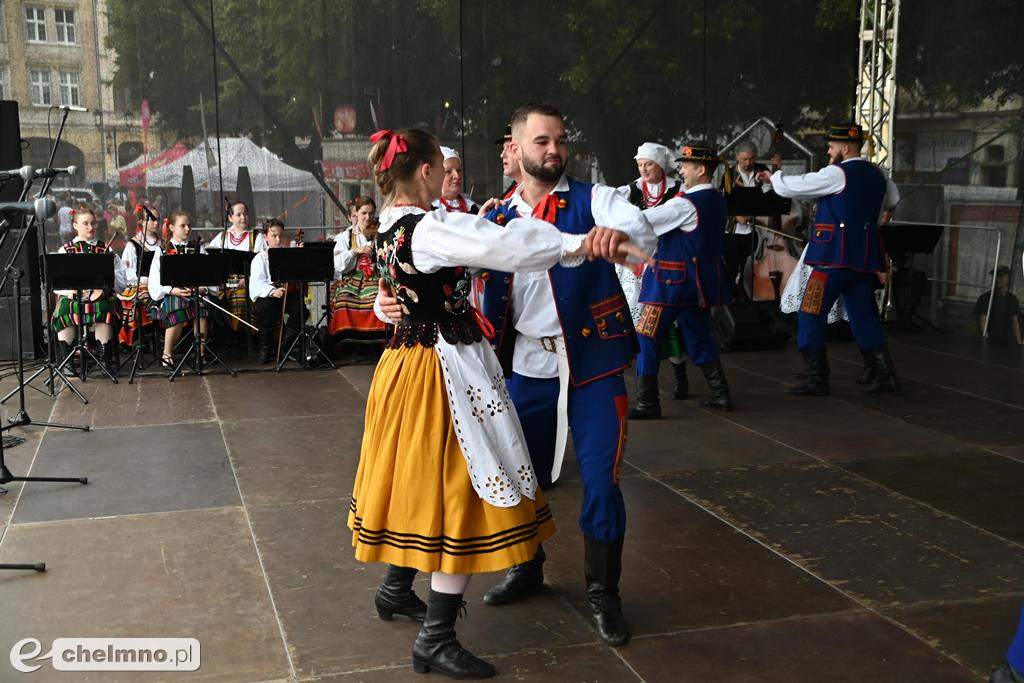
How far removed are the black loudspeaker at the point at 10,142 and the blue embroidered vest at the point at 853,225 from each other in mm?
6461

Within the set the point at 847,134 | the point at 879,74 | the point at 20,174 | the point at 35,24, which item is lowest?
the point at 20,174

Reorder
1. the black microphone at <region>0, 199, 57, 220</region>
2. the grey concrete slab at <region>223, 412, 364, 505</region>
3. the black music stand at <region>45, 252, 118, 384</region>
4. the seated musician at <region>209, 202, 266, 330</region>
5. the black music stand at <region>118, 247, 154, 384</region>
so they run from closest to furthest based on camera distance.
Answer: the black microphone at <region>0, 199, 57, 220</region> → the grey concrete slab at <region>223, 412, 364, 505</region> → the black music stand at <region>45, 252, 118, 384</region> → the black music stand at <region>118, 247, 154, 384</region> → the seated musician at <region>209, 202, 266, 330</region>

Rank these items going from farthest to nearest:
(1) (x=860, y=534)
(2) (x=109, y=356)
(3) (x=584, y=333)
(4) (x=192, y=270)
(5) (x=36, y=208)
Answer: (2) (x=109, y=356) → (4) (x=192, y=270) → (1) (x=860, y=534) → (5) (x=36, y=208) → (3) (x=584, y=333)

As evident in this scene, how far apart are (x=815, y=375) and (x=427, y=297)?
4.80 metres

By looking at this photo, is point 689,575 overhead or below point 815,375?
below

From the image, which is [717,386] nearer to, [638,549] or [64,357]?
[638,549]

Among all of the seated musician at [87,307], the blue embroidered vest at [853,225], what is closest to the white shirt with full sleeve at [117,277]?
the seated musician at [87,307]

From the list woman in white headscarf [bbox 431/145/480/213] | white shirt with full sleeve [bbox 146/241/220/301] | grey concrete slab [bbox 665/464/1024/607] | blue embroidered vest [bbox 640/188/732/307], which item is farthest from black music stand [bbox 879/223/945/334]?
white shirt with full sleeve [bbox 146/241/220/301]

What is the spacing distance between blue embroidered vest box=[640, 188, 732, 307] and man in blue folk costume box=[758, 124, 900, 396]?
0.66 meters

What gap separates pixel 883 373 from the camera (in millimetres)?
7371

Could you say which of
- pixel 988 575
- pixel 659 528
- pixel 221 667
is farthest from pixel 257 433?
pixel 988 575

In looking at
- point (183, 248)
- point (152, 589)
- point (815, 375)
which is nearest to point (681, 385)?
point (815, 375)

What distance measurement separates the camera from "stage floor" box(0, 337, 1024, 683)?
3.39 metres

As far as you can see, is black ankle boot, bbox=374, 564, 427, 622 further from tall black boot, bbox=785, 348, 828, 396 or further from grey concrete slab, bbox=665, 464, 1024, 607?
tall black boot, bbox=785, 348, 828, 396
